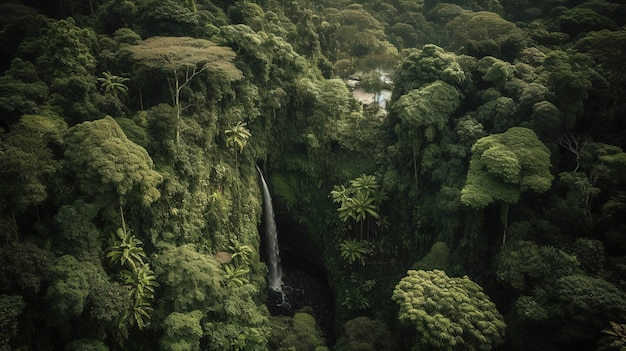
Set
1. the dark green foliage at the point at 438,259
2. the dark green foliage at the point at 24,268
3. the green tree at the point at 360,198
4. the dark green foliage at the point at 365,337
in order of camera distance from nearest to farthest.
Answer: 1. the dark green foliage at the point at 24,268
2. the dark green foliage at the point at 365,337
3. the dark green foliage at the point at 438,259
4. the green tree at the point at 360,198

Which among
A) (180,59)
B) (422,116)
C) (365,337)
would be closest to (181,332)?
(365,337)

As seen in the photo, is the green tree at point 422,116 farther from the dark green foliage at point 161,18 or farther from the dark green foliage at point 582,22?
the dark green foliage at point 161,18

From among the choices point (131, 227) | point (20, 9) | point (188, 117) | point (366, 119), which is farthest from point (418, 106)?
point (20, 9)

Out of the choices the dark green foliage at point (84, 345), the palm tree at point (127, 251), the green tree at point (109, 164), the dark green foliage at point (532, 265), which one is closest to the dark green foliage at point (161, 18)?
the green tree at point (109, 164)

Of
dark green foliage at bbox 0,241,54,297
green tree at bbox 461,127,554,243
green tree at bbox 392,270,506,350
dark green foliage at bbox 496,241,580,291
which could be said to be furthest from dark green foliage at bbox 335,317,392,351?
dark green foliage at bbox 0,241,54,297

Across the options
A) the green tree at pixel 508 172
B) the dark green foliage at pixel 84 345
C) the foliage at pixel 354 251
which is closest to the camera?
the dark green foliage at pixel 84 345

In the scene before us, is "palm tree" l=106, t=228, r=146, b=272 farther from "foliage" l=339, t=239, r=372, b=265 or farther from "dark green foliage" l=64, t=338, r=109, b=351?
"foliage" l=339, t=239, r=372, b=265

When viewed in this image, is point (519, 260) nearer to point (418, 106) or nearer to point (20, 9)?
point (418, 106)
